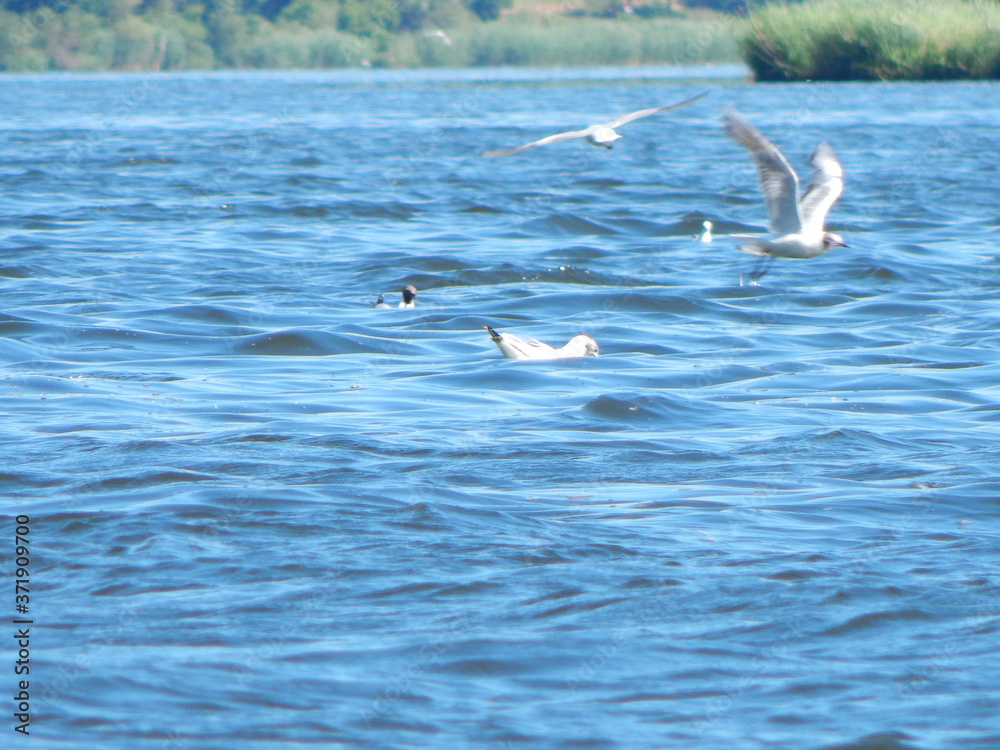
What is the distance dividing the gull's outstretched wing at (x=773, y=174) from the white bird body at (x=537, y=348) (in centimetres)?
152

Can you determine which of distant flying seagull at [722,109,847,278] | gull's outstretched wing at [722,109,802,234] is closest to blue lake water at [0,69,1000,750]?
distant flying seagull at [722,109,847,278]

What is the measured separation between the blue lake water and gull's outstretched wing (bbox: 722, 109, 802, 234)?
976 millimetres

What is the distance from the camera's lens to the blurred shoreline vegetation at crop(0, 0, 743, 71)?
64.8 meters

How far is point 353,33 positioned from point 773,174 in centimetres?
6861

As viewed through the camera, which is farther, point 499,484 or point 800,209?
point 800,209

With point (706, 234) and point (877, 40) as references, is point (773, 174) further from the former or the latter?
point (877, 40)

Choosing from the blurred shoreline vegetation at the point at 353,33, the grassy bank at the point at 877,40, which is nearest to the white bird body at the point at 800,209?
the grassy bank at the point at 877,40

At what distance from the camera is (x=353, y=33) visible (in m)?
74.9

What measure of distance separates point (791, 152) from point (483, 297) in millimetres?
10933

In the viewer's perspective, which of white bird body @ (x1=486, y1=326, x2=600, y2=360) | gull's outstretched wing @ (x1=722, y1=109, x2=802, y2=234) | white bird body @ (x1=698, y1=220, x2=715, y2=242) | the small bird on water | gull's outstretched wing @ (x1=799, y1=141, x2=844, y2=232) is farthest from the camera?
white bird body @ (x1=698, y1=220, x2=715, y2=242)

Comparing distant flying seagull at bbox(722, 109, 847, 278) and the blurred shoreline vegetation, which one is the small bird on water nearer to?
distant flying seagull at bbox(722, 109, 847, 278)

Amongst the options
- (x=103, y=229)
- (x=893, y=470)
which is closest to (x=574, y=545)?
(x=893, y=470)

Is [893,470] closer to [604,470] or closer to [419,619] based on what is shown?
[604,470]

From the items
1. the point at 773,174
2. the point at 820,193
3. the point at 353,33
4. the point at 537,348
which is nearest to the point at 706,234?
the point at 537,348
